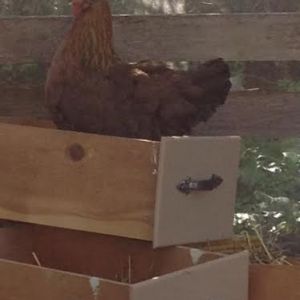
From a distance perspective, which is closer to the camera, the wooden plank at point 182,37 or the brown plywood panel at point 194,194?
the brown plywood panel at point 194,194

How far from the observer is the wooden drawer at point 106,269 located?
175cm

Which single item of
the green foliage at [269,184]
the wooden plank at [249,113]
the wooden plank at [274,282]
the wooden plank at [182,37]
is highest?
the wooden plank at [182,37]

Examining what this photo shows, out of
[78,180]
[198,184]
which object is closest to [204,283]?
[198,184]

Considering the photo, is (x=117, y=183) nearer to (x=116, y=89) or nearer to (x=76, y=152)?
(x=76, y=152)

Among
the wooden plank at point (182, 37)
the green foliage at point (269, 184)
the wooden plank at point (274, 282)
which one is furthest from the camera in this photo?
the green foliage at point (269, 184)

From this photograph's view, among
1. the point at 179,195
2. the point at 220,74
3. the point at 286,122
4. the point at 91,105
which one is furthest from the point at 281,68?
the point at 179,195

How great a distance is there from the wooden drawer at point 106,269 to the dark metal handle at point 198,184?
142 millimetres

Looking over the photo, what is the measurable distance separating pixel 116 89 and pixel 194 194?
45 cm

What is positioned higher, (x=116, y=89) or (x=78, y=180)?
(x=116, y=89)

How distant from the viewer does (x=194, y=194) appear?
6.77ft

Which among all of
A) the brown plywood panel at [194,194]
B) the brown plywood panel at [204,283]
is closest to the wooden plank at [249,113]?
the brown plywood panel at [194,194]

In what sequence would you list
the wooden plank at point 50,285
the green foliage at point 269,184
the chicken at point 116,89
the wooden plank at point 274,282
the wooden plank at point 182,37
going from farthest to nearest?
the green foliage at point 269,184 < the wooden plank at point 182,37 < the chicken at point 116,89 < the wooden plank at point 274,282 < the wooden plank at point 50,285

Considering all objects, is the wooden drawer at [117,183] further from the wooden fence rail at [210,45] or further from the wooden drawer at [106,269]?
the wooden fence rail at [210,45]

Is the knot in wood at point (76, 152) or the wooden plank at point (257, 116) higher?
the wooden plank at point (257, 116)
